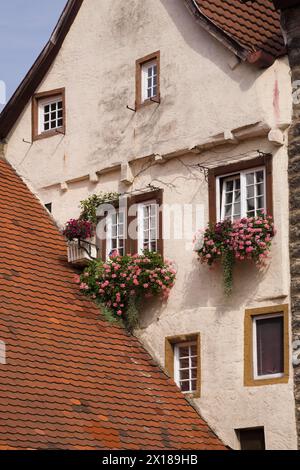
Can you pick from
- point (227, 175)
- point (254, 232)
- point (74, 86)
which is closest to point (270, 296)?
point (254, 232)

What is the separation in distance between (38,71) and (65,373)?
6.82 m

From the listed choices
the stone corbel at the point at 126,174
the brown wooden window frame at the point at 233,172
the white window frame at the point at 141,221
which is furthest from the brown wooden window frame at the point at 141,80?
the brown wooden window frame at the point at 233,172

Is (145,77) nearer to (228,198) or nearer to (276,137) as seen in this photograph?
(228,198)

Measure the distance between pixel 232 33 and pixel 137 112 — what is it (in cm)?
204

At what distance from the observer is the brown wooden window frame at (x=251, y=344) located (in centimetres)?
1781

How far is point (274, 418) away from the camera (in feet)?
57.9

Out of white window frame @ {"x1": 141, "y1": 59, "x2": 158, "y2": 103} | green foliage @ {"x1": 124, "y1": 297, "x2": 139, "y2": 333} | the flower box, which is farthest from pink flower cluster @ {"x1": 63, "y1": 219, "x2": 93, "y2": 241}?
white window frame @ {"x1": 141, "y1": 59, "x2": 158, "y2": 103}

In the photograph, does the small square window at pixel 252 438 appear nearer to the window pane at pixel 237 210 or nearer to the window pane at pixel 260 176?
the window pane at pixel 237 210

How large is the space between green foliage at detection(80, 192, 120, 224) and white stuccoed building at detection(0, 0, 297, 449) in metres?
0.19

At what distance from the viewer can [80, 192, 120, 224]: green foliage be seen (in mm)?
20703

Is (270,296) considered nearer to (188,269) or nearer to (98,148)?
(188,269)

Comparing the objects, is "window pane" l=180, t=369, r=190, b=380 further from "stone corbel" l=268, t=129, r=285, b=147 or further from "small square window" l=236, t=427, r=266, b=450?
"stone corbel" l=268, t=129, r=285, b=147

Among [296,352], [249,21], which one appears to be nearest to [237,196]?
[296,352]

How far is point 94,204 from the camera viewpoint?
68.3ft
